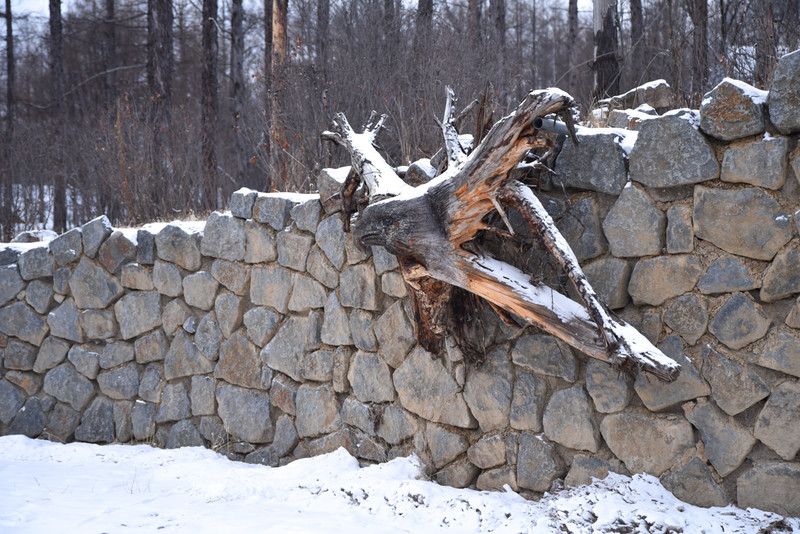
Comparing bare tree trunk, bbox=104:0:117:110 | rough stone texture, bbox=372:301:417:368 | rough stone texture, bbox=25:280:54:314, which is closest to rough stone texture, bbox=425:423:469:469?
rough stone texture, bbox=372:301:417:368

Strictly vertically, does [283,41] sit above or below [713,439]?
above

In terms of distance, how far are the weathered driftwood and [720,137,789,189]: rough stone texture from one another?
0.75m

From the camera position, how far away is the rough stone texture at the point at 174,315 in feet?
16.1

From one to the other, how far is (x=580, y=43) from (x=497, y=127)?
16.3 metres

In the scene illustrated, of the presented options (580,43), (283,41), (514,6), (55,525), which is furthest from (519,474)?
(514,6)

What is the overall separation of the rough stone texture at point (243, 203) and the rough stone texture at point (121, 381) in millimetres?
1537

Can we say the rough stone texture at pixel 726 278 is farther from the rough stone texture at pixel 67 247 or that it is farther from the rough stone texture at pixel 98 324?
the rough stone texture at pixel 67 247

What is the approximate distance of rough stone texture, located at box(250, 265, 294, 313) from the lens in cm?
446

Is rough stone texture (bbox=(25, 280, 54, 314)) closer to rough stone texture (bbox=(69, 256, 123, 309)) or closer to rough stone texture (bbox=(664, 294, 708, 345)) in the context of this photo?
rough stone texture (bbox=(69, 256, 123, 309))

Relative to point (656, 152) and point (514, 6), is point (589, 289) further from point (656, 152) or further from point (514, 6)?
point (514, 6)

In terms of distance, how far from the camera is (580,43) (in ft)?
57.5

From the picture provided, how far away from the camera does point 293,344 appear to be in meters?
4.38

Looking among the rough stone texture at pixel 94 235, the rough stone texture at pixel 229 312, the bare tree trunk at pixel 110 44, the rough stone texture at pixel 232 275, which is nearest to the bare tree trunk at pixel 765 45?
the rough stone texture at pixel 232 275

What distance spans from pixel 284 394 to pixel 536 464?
6.04 feet
